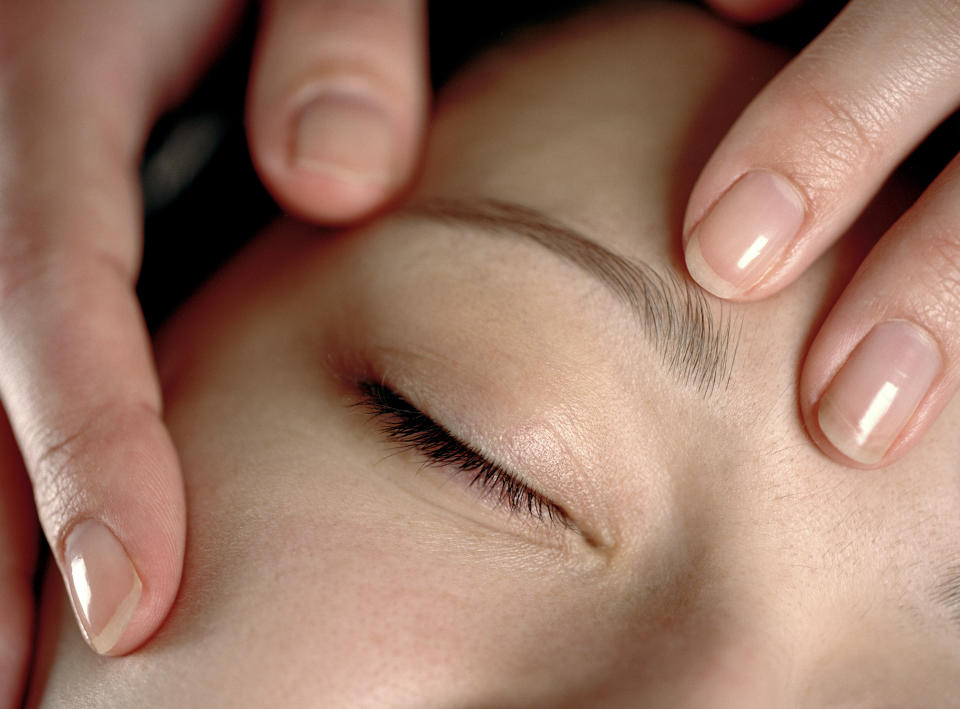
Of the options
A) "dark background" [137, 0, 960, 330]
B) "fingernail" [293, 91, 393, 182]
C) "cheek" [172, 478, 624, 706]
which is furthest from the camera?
"dark background" [137, 0, 960, 330]

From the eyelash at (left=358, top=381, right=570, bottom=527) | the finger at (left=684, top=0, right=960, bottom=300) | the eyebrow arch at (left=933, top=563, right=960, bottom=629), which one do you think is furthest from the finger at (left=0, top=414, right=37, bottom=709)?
the eyebrow arch at (left=933, top=563, right=960, bottom=629)

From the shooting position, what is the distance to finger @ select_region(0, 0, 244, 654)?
2.60ft

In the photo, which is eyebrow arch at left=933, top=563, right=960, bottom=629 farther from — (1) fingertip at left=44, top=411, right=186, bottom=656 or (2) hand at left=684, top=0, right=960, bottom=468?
(1) fingertip at left=44, top=411, right=186, bottom=656

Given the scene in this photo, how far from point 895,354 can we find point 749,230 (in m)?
0.16

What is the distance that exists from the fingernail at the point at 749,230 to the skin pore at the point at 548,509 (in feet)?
0.11

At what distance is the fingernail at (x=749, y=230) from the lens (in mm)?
807

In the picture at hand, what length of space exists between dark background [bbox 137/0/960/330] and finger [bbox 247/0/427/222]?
0.19m

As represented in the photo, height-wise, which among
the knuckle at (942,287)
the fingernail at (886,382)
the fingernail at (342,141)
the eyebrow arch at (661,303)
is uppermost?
the knuckle at (942,287)

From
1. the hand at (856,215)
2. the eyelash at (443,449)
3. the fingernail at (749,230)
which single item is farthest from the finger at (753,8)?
the eyelash at (443,449)

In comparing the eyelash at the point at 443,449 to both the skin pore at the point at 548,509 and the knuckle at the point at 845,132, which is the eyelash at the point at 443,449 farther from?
the knuckle at the point at 845,132

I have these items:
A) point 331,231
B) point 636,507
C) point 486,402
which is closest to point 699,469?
point 636,507

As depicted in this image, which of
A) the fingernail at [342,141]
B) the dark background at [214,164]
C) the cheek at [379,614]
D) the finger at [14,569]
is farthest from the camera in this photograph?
the dark background at [214,164]

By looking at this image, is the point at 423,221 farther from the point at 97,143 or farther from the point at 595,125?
the point at 97,143

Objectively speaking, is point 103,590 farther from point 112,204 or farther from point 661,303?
point 661,303
